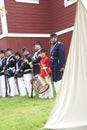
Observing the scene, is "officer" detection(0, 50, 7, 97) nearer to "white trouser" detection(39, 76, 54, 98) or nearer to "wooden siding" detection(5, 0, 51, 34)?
"white trouser" detection(39, 76, 54, 98)

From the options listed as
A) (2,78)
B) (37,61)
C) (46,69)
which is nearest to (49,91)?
(46,69)

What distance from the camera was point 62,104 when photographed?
5855mm

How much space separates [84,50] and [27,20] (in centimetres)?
1013

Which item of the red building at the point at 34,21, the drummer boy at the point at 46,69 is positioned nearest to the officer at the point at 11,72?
the drummer boy at the point at 46,69

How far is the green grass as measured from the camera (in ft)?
22.0

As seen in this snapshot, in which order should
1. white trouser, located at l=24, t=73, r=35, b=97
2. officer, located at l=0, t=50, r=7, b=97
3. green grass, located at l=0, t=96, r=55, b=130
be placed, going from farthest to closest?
officer, located at l=0, t=50, r=7, b=97
white trouser, located at l=24, t=73, r=35, b=97
green grass, located at l=0, t=96, r=55, b=130

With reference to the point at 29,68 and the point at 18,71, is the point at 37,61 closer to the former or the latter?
the point at 29,68

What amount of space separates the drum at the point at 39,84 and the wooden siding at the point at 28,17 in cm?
539

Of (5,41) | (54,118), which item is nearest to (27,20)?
(5,41)

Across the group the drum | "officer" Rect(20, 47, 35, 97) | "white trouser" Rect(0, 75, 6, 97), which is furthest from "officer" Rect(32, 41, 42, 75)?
"white trouser" Rect(0, 75, 6, 97)

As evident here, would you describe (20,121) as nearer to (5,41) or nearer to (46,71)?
(46,71)

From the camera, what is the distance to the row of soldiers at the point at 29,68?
32.1 feet

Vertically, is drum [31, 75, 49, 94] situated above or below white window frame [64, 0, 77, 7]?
below

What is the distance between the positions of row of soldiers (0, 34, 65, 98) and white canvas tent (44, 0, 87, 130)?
380 cm
